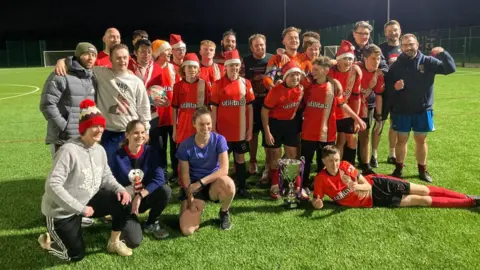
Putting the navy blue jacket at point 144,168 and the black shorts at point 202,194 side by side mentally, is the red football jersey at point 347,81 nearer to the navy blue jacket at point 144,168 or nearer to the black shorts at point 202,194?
the black shorts at point 202,194

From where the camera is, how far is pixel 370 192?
14.2 ft

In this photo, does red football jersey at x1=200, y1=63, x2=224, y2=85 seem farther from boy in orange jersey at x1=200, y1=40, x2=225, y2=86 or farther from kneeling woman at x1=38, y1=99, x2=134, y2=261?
kneeling woman at x1=38, y1=99, x2=134, y2=261

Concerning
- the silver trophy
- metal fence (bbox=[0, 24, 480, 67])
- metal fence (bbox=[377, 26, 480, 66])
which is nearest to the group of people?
the silver trophy

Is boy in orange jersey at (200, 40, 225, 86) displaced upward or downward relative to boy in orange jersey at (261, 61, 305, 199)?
upward

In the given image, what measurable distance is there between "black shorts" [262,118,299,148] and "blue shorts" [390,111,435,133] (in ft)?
4.93

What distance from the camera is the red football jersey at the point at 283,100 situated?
4699mm

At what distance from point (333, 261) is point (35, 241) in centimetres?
279

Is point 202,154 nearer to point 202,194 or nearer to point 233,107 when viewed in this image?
point 202,194

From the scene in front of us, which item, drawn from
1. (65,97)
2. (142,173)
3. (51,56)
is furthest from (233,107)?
(51,56)

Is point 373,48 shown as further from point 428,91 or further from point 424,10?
point 424,10

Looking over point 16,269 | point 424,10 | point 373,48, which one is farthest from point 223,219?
point 424,10

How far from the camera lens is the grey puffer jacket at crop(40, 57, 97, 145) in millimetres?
4059

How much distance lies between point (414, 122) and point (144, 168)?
3571 millimetres

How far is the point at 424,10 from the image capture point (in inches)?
1853
